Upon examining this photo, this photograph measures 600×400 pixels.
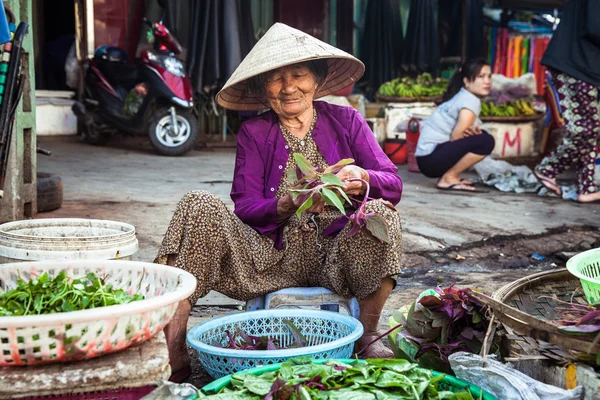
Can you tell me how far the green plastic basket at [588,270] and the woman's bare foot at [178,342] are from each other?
1.21 m

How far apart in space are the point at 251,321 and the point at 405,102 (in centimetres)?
626

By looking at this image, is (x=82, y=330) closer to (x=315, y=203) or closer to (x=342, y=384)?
(x=342, y=384)

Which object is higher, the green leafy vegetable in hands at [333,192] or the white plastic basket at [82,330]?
the green leafy vegetable in hands at [333,192]

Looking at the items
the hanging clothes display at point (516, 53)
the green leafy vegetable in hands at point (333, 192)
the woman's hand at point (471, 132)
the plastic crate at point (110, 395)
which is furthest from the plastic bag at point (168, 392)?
the hanging clothes display at point (516, 53)

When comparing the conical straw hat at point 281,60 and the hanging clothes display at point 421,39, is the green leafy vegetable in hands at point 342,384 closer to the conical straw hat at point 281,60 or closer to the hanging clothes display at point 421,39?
the conical straw hat at point 281,60

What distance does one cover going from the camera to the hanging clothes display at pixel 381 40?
370 inches

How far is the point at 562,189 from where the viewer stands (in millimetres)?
6297

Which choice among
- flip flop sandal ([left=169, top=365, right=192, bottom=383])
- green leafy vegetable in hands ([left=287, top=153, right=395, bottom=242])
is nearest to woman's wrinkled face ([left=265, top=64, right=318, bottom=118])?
green leafy vegetable in hands ([left=287, top=153, right=395, bottom=242])

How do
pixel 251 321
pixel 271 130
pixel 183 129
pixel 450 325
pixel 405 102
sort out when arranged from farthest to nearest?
pixel 405 102
pixel 183 129
pixel 271 130
pixel 251 321
pixel 450 325

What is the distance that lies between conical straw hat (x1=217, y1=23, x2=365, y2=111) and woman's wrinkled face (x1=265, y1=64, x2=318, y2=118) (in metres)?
0.09

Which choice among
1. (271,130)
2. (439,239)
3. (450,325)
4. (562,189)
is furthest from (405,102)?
(450,325)

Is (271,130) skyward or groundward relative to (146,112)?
skyward

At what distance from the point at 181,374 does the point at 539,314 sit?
3.81 feet

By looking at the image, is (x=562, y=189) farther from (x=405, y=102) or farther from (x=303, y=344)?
(x=303, y=344)
